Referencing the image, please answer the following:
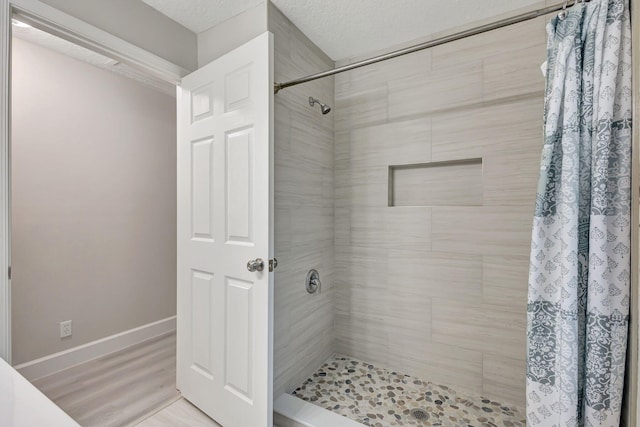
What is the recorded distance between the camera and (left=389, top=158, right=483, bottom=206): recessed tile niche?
193cm

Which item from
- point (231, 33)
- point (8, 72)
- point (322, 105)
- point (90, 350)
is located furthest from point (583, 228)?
point (90, 350)

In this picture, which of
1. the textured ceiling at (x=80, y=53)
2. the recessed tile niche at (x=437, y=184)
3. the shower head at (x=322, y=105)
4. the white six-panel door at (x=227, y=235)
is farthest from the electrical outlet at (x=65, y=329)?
the recessed tile niche at (x=437, y=184)

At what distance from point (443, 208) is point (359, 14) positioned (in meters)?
1.28

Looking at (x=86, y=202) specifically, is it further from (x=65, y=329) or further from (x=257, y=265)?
(x=257, y=265)

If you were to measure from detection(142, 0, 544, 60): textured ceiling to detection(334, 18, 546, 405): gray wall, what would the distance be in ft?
0.49

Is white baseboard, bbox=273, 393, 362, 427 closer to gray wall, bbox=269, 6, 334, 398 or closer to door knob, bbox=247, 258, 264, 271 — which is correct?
gray wall, bbox=269, 6, 334, 398

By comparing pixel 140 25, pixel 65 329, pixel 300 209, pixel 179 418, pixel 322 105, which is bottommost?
pixel 179 418

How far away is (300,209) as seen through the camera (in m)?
1.95

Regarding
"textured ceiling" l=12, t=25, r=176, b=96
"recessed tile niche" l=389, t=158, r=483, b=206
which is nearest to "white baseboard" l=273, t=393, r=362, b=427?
"recessed tile niche" l=389, t=158, r=483, b=206

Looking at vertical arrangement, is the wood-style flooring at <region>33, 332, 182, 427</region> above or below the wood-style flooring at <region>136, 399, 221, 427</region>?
above

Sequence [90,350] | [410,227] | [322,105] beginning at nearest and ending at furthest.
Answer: [322,105] → [410,227] → [90,350]

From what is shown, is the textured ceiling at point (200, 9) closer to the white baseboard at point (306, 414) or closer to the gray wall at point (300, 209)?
the gray wall at point (300, 209)

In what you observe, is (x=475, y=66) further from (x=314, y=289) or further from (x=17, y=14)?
(x=17, y=14)

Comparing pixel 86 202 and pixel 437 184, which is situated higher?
pixel 437 184
